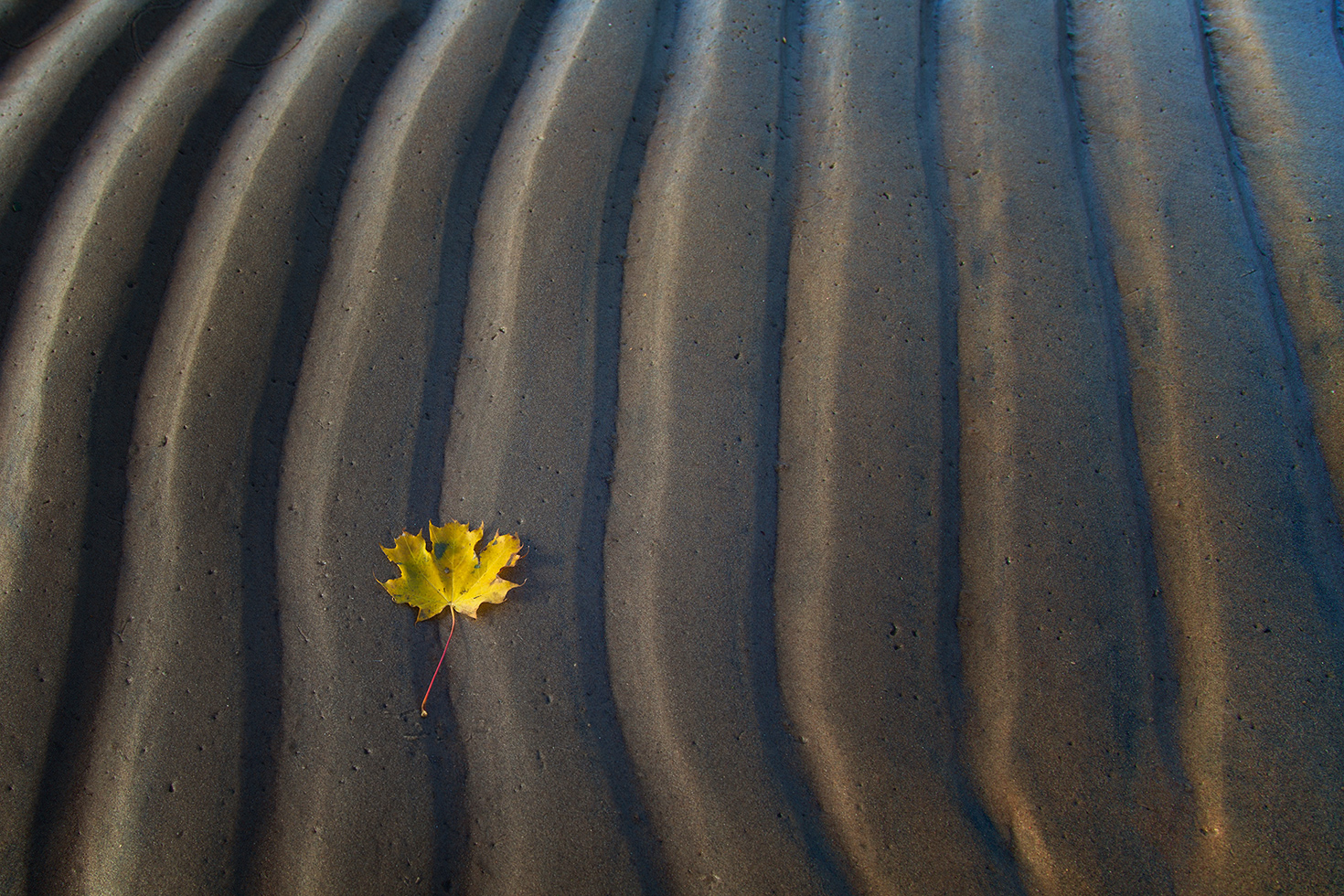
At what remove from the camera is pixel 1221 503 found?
1.42 m

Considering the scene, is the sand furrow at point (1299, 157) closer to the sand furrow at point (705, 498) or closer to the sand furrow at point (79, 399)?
the sand furrow at point (705, 498)

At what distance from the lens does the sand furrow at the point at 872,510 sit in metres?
1.21

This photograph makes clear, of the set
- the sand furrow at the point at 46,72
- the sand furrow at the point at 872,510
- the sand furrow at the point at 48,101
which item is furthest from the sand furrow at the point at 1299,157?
the sand furrow at the point at 46,72

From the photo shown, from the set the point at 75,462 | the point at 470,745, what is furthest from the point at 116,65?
the point at 470,745

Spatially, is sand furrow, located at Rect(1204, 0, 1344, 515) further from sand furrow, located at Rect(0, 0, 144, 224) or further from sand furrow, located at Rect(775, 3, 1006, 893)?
sand furrow, located at Rect(0, 0, 144, 224)

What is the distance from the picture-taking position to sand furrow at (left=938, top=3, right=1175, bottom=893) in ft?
3.97

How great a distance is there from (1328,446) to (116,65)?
309 centimetres

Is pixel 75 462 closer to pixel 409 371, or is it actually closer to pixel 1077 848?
pixel 409 371

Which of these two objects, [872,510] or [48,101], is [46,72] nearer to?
[48,101]

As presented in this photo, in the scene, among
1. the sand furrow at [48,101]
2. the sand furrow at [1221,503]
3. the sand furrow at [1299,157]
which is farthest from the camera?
the sand furrow at [48,101]

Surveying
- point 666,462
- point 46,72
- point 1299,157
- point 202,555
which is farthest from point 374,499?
point 1299,157

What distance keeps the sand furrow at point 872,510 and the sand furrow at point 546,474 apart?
37cm

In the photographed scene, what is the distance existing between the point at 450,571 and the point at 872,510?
825 millimetres

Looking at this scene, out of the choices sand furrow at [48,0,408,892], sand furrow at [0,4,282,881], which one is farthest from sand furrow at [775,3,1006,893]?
sand furrow at [0,4,282,881]
